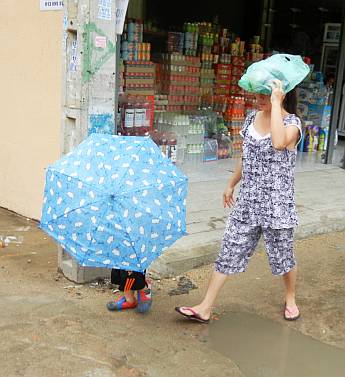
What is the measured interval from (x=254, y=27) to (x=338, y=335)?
844cm

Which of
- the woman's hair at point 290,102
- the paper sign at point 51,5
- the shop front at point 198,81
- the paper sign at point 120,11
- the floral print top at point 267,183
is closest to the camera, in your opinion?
the floral print top at point 267,183

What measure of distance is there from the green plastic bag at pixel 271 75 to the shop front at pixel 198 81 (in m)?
4.21

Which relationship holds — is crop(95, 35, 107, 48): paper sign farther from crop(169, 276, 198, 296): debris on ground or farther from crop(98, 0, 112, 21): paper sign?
crop(169, 276, 198, 296): debris on ground

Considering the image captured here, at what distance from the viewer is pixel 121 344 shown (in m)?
3.49

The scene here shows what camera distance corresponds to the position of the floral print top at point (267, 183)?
11.6 feet

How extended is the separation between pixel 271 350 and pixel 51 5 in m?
3.69

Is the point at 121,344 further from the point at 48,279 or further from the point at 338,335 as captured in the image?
the point at 338,335

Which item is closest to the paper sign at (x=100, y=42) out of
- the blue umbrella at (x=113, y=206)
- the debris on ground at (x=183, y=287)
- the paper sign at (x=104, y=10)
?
the paper sign at (x=104, y=10)

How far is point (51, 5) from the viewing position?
5.29 m

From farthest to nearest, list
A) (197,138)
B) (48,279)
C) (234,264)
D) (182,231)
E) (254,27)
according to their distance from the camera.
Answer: (254,27) → (197,138) → (48,279) → (234,264) → (182,231)

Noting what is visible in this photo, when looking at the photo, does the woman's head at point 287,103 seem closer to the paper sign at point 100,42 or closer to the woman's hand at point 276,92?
the woman's hand at point 276,92

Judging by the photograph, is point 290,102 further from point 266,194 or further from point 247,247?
point 247,247

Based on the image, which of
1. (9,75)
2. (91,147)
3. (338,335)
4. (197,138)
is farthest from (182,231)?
(197,138)

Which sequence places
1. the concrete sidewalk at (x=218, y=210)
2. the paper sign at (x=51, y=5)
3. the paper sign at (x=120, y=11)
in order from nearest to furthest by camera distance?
the paper sign at (x=120, y=11), the concrete sidewalk at (x=218, y=210), the paper sign at (x=51, y=5)
